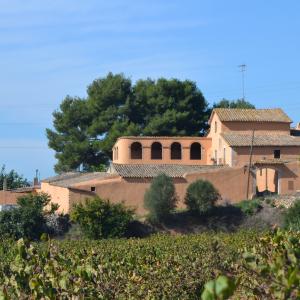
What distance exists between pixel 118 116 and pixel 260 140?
38.9ft

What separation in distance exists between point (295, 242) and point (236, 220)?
31590mm

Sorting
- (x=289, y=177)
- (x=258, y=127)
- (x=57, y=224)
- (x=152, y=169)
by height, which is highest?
(x=258, y=127)

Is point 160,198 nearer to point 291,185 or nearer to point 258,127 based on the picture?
point 291,185

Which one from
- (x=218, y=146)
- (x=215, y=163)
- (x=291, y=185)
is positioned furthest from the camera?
(x=215, y=163)

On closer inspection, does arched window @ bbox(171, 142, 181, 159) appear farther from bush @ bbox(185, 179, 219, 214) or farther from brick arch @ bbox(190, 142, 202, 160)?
bush @ bbox(185, 179, 219, 214)

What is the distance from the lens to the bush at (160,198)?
117ft

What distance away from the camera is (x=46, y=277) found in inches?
248

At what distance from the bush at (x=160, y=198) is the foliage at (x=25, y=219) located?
465cm

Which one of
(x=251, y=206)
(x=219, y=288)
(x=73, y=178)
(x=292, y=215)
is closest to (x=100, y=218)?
(x=73, y=178)

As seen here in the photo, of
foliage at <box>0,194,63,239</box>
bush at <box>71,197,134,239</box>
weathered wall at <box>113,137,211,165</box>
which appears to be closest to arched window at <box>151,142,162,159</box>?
weathered wall at <box>113,137,211,165</box>

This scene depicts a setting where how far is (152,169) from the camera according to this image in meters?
38.5

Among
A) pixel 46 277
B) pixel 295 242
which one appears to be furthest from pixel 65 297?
pixel 295 242

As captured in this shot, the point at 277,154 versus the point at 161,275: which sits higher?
the point at 277,154

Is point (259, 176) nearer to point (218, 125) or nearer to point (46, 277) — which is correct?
point (218, 125)
